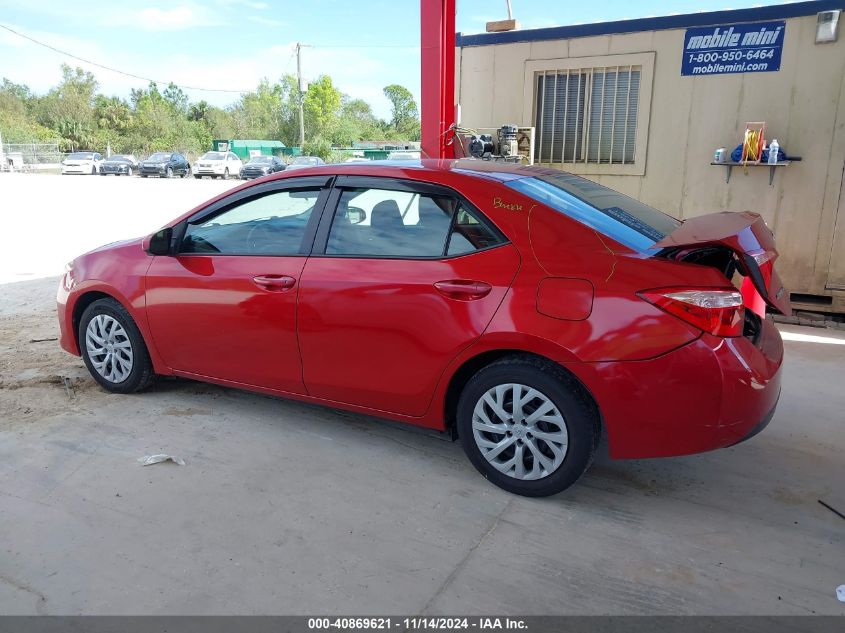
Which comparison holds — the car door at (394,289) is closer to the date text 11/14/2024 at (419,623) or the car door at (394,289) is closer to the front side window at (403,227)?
the front side window at (403,227)

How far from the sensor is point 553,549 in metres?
2.81

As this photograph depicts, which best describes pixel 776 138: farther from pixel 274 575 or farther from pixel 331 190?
pixel 274 575

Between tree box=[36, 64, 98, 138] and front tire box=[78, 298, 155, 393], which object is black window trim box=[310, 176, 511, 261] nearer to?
→ front tire box=[78, 298, 155, 393]

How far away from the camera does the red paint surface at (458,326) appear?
279cm

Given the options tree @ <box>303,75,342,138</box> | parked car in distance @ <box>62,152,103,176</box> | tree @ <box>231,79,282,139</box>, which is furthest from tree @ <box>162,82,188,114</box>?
parked car in distance @ <box>62,152,103,176</box>

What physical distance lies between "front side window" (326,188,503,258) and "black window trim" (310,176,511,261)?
1 centimetres

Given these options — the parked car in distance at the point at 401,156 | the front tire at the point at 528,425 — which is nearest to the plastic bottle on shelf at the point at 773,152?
the parked car in distance at the point at 401,156

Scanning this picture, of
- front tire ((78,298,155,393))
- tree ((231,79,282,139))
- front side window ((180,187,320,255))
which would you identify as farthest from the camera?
tree ((231,79,282,139))

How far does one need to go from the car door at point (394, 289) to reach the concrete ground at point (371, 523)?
50 cm

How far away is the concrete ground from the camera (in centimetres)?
253

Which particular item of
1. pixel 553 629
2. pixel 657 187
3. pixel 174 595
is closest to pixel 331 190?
pixel 174 595

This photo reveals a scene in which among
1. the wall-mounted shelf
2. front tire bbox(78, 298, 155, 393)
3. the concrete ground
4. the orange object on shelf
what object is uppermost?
the orange object on shelf

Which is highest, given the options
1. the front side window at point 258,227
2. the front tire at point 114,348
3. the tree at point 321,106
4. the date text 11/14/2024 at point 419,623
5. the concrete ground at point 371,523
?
the tree at point 321,106

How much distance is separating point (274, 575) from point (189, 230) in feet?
7.61
